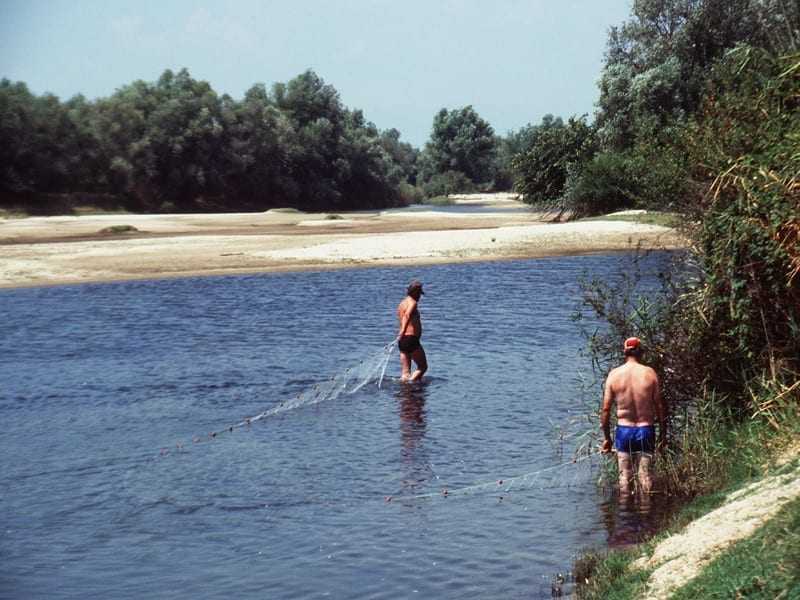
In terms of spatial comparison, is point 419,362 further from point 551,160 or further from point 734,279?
point 551,160

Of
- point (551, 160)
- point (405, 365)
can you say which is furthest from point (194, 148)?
point (405, 365)

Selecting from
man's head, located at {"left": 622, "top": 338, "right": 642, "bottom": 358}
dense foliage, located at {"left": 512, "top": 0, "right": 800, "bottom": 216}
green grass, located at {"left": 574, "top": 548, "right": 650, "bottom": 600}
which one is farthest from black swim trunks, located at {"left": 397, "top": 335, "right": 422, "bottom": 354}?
dense foliage, located at {"left": 512, "top": 0, "right": 800, "bottom": 216}

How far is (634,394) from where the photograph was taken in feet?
39.0

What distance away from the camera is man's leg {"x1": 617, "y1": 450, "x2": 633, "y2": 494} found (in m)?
12.3

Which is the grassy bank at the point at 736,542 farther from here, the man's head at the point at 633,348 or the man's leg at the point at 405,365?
the man's leg at the point at 405,365

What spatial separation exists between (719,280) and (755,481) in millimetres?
2582

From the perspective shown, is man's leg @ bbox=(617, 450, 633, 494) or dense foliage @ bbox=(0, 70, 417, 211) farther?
dense foliage @ bbox=(0, 70, 417, 211)

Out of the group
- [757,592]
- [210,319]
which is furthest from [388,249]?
[757,592]

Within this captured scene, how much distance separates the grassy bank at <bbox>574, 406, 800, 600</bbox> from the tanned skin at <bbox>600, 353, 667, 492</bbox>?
0.28 metres

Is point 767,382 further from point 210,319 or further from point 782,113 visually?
point 210,319

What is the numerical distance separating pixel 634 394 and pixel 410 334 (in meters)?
8.94

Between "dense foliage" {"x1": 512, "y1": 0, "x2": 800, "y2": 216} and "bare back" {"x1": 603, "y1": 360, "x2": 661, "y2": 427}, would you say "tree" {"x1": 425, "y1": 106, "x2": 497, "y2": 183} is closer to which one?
"dense foliage" {"x1": 512, "y1": 0, "x2": 800, "y2": 216}

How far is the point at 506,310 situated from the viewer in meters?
29.7

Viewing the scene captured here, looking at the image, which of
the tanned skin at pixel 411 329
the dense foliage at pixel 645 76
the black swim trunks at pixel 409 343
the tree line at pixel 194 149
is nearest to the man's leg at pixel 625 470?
the tanned skin at pixel 411 329
